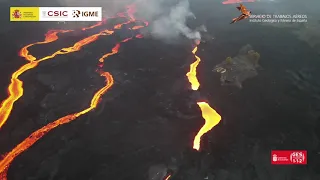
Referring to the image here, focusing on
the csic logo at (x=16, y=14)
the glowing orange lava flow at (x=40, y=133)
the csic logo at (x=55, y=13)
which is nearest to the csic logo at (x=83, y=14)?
the csic logo at (x=55, y=13)

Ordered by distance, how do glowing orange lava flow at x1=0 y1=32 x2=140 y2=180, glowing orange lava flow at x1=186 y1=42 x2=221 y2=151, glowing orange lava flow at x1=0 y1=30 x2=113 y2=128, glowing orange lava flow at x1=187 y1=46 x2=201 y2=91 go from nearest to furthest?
glowing orange lava flow at x1=0 y1=32 x2=140 y2=180, glowing orange lava flow at x1=186 y1=42 x2=221 y2=151, glowing orange lava flow at x1=0 y1=30 x2=113 y2=128, glowing orange lava flow at x1=187 y1=46 x2=201 y2=91

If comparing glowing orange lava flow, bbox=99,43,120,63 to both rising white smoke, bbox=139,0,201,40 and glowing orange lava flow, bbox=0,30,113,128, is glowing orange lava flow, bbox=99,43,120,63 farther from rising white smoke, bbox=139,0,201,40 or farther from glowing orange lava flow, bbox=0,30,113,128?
rising white smoke, bbox=139,0,201,40

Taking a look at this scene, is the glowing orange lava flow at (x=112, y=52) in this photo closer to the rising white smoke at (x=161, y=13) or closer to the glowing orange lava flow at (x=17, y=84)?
the glowing orange lava flow at (x=17, y=84)

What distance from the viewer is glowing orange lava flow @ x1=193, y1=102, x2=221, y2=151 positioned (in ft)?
158

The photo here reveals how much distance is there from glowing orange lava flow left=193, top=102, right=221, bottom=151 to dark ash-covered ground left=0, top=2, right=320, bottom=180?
3.80 feet

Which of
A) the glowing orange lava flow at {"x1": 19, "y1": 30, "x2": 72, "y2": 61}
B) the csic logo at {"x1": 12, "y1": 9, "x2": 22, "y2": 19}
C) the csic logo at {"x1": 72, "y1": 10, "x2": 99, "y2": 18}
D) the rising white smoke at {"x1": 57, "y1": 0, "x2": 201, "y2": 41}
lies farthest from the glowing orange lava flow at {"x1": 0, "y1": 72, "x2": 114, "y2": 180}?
the csic logo at {"x1": 12, "y1": 9, "x2": 22, "y2": 19}

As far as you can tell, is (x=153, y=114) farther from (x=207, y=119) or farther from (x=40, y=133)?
(x=40, y=133)

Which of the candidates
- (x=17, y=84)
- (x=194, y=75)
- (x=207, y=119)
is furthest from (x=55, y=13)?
(x=207, y=119)

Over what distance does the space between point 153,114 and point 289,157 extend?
911 inches

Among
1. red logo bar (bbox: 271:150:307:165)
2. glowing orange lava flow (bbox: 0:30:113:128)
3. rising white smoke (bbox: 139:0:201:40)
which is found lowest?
red logo bar (bbox: 271:150:307:165)

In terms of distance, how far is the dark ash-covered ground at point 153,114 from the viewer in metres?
42.7

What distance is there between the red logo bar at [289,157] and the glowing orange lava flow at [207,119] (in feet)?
35.3

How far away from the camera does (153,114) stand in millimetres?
53562

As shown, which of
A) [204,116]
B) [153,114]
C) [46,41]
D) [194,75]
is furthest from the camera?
[46,41]
